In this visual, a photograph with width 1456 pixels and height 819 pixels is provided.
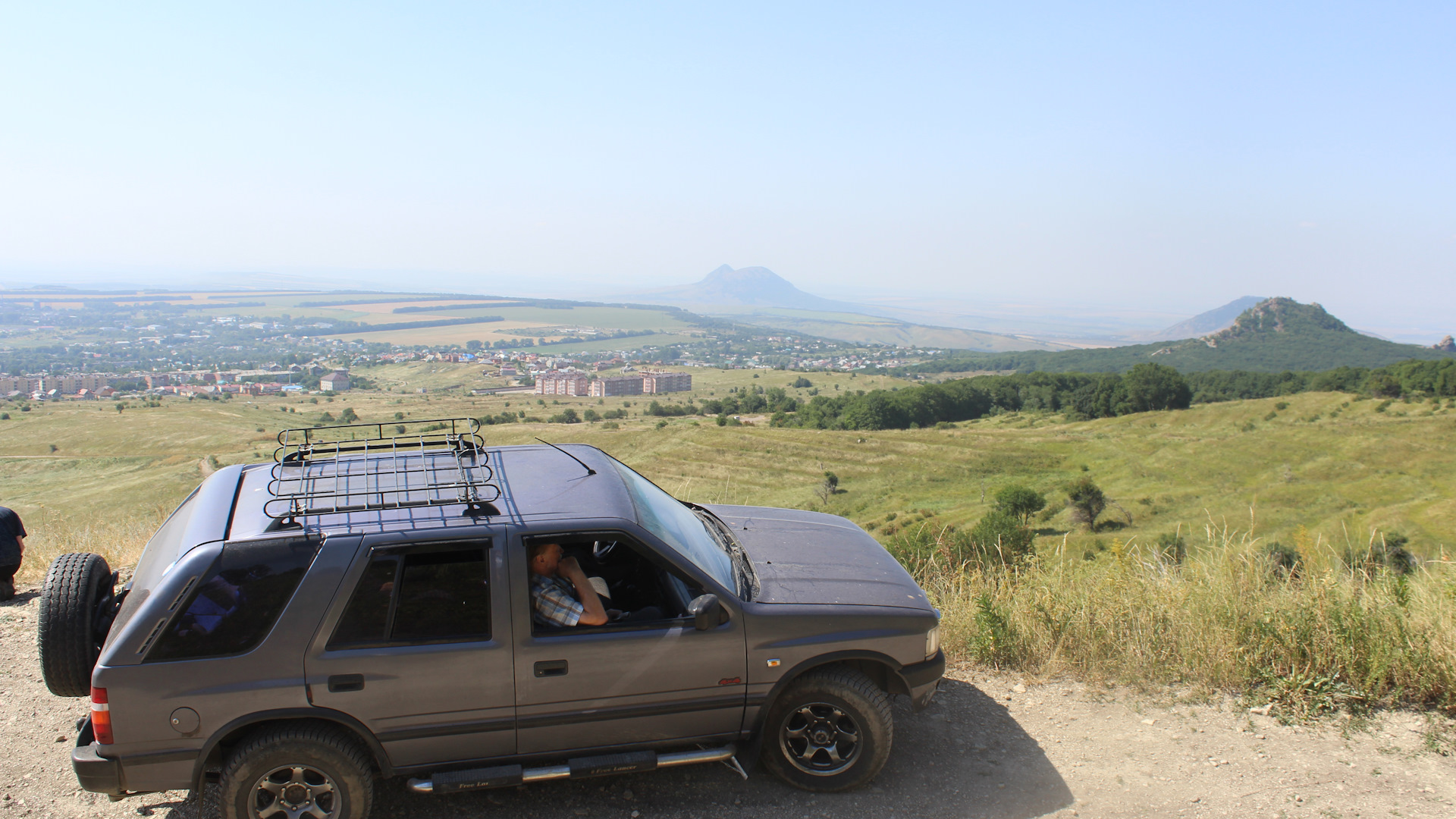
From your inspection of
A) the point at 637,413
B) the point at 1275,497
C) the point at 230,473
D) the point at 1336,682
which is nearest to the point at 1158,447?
the point at 1275,497

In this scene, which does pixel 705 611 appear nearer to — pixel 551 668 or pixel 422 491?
pixel 551 668

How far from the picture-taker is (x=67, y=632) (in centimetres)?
347

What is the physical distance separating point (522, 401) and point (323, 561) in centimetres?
7310

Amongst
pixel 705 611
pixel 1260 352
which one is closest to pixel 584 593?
pixel 705 611

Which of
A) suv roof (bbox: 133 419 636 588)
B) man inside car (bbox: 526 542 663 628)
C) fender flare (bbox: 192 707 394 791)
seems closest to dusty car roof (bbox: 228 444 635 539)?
suv roof (bbox: 133 419 636 588)

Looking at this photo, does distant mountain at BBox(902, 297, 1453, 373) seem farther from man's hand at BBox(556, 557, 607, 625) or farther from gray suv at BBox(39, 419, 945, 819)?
man's hand at BBox(556, 557, 607, 625)

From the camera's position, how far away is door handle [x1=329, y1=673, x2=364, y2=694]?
3221 mm

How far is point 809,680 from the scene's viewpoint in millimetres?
3787

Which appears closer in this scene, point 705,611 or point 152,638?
point 152,638

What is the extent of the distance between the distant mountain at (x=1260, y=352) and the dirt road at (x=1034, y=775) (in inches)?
5610

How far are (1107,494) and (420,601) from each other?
176 ft

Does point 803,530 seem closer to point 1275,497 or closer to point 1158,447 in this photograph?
point 1275,497

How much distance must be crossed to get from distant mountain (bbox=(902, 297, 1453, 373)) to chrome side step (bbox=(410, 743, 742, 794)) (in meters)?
145

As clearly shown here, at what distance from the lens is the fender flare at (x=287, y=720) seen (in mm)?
3158
